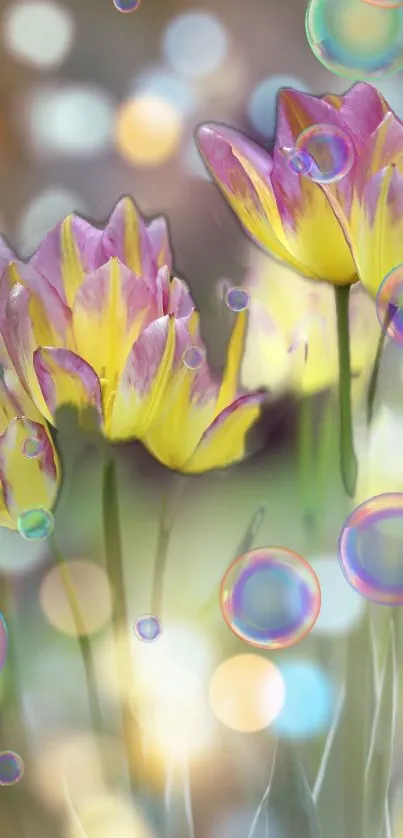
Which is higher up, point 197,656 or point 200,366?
point 200,366

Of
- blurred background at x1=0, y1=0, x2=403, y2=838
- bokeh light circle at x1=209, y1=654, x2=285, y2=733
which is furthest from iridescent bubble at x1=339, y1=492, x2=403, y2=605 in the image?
bokeh light circle at x1=209, y1=654, x2=285, y2=733

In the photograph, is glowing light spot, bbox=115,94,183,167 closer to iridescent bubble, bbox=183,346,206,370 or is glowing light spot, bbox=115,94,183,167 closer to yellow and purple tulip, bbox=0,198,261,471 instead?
yellow and purple tulip, bbox=0,198,261,471

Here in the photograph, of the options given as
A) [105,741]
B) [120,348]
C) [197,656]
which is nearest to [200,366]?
[120,348]

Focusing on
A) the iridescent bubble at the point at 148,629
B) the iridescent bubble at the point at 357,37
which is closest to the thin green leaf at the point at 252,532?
the iridescent bubble at the point at 148,629

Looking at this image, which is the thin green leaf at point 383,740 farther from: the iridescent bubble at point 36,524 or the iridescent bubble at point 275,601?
the iridescent bubble at point 36,524

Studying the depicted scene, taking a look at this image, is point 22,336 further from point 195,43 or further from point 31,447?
point 195,43

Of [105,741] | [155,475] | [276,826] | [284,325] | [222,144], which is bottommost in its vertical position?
[276,826]

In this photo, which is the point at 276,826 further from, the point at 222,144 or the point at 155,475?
the point at 222,144
